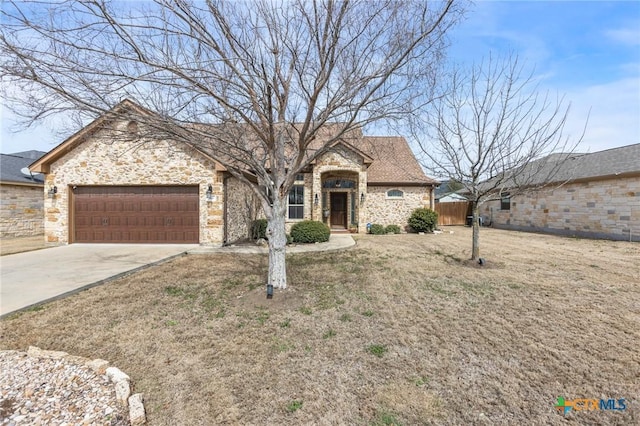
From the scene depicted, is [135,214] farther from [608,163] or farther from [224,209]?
[608,163]

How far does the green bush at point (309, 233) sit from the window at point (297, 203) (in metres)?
2.78

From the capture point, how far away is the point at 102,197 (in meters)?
11.3

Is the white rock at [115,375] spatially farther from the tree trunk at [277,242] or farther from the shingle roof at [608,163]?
the shingle roof at [608,163]

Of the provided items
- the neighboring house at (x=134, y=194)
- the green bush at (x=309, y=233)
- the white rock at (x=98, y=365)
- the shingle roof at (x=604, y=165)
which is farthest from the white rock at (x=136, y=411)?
the shingle roof at (x=604, y=165)

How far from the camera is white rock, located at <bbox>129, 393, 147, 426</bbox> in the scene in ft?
7.93

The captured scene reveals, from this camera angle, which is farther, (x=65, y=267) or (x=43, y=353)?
(x=65, y=267)

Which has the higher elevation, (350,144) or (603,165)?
(350,144)

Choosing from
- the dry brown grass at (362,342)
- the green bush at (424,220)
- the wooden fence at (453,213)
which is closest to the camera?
the dry brown grass at (362,342)

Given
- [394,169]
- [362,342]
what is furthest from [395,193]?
[362,342]

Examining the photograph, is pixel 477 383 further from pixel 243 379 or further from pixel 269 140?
pixel 269 140

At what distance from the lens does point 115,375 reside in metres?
2.95

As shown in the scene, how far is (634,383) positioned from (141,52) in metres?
6.86

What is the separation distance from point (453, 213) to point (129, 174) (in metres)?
21.1

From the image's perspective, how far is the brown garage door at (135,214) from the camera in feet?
36.5
